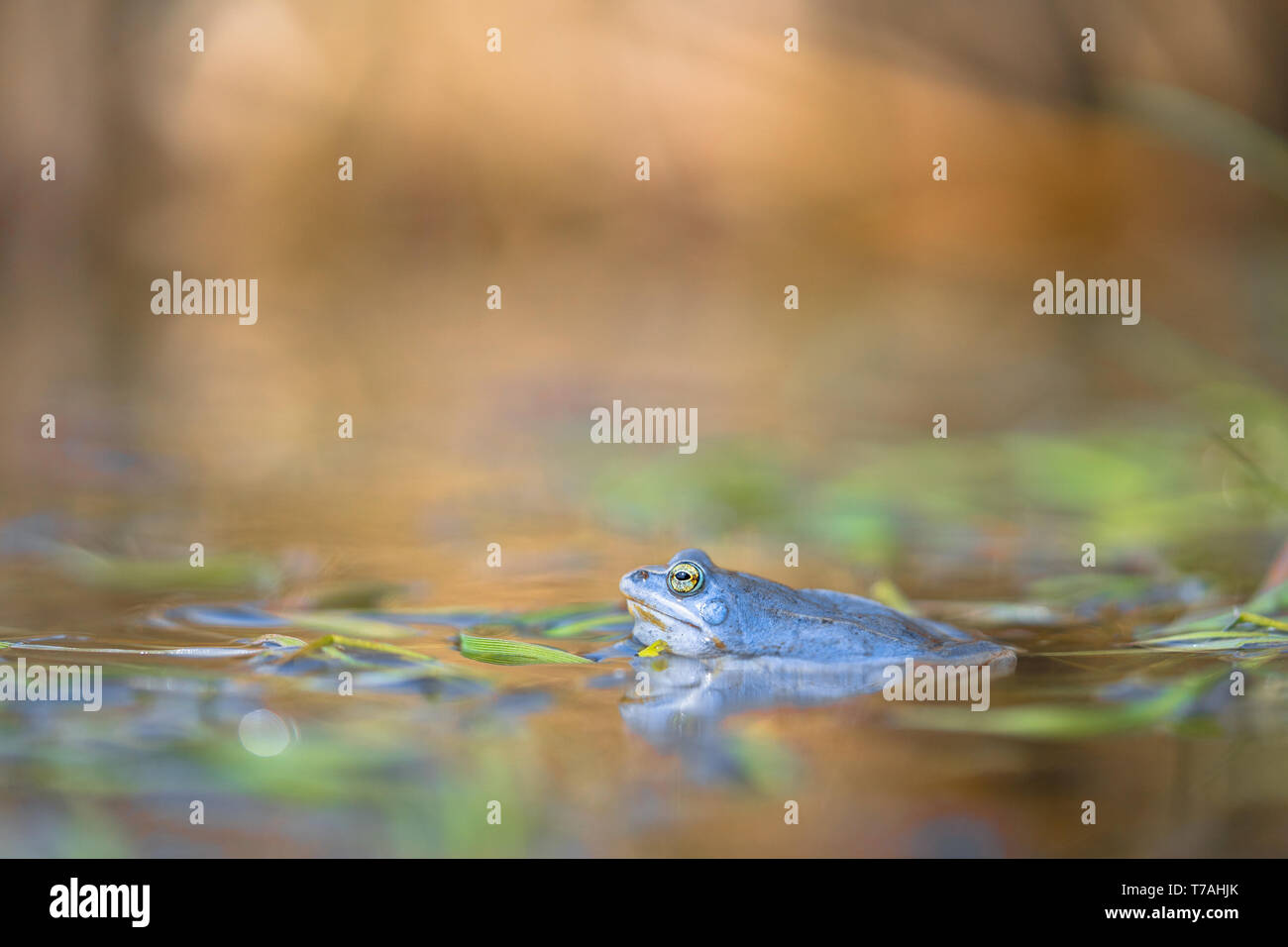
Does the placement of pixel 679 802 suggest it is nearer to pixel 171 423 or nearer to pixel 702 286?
pixel 171 423

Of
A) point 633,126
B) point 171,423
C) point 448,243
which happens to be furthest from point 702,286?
point 171,423

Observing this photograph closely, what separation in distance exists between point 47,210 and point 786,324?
655cm

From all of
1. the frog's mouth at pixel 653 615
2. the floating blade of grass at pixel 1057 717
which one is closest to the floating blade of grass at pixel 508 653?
the frog's mouth at pixel 653 615

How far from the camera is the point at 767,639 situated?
3.40 m

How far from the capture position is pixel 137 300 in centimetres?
924

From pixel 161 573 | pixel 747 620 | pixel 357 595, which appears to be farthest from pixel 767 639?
pixel 161 573

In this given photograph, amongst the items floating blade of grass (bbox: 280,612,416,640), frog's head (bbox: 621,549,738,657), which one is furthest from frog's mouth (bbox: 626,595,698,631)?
floating blade of grass (bbox: 280,612,416,640)

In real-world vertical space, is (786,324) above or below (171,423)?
above

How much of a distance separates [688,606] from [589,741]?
0.80m

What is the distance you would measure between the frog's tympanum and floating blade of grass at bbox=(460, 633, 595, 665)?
1.21 ft

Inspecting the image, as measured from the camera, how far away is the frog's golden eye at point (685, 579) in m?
3.39

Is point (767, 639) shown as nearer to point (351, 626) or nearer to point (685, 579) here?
point (685, 579)

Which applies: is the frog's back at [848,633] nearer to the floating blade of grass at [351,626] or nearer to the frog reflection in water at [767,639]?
the frog reflection in water at [767,639]

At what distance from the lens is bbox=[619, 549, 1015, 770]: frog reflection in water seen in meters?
3.15
